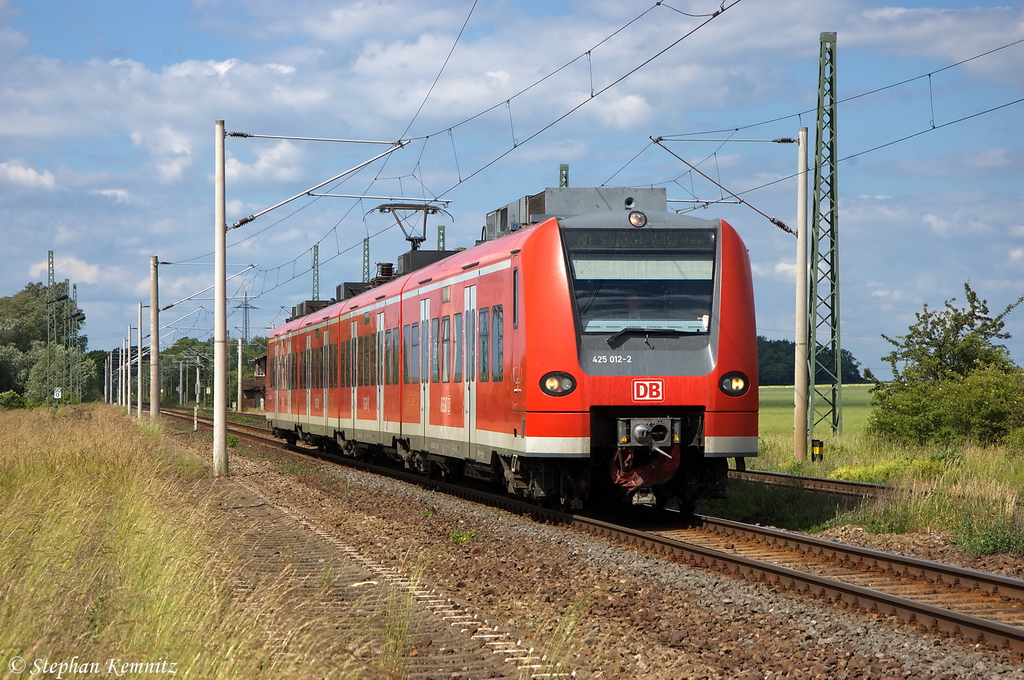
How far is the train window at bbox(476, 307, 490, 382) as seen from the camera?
14.3 metres

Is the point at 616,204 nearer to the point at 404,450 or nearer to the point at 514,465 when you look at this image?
the point at 514,465

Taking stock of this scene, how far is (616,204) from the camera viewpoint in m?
14.4

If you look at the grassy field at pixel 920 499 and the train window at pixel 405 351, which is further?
the train window at pixel 405 351

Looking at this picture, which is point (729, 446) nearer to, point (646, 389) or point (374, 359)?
point (646, 389)

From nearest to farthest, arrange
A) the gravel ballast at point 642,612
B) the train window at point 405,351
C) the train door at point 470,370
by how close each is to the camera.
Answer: the gravel ballast at point 642,612 → the train door at point 470,370 → the train window at point 405,351

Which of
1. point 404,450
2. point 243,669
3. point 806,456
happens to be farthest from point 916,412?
point 243,669

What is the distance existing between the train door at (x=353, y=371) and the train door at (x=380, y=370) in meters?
2.14

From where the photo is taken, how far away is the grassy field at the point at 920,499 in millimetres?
11660

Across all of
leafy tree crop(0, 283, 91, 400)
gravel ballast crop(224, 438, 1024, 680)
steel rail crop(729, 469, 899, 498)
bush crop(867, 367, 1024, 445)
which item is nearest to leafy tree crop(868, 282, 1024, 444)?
bush crop(867, 367, 1024, 445)

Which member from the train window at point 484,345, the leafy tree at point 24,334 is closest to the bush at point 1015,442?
the train window at point 484,345

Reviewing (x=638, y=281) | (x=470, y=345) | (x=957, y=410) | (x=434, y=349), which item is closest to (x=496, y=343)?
(x=470, y=345)

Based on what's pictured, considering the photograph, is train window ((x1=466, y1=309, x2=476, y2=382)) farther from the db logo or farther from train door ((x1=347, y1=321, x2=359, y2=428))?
train door ((x1=347, y1=321, x2=359, y2=428))

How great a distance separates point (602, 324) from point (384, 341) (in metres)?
9.19

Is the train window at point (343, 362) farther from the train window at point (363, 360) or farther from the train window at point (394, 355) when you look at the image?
the train window at point (394, 355)
